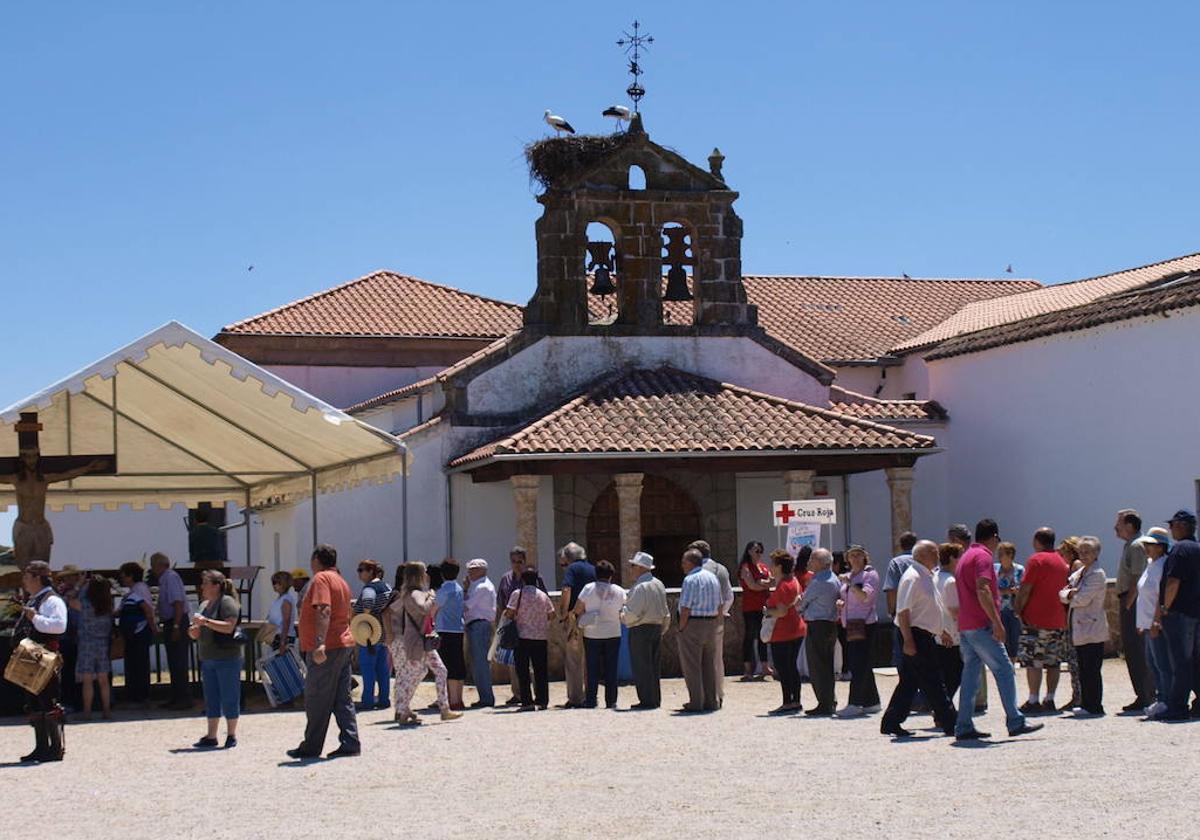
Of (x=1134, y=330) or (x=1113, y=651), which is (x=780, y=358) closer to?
(x=1134, y=330)

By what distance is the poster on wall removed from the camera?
63.9 feet

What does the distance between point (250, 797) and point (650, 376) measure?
15.8m

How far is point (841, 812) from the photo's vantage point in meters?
9.71

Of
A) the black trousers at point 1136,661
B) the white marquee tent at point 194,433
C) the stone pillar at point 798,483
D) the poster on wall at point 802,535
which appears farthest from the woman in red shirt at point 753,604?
the black trousers at point 1136,661

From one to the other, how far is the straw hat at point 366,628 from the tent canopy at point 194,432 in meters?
2.56

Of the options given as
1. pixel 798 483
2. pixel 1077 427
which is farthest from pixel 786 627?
pixel 1077 427

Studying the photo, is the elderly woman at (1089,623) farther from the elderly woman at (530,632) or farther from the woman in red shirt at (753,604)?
the woman in red shirt at (753,604)

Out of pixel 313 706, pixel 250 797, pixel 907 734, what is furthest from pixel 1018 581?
pixel 250 797

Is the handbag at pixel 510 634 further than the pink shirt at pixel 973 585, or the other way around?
the handbag at pixel 510 634

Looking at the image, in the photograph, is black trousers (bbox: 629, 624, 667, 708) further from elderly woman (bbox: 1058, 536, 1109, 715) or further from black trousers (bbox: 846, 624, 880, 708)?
elderly woman (bbox: 1058, 536, 1109, 715)

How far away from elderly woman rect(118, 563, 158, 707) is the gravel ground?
2047 mm

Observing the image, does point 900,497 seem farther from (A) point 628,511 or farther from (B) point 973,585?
(B) point 973,585

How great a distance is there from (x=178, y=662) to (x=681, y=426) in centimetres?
930

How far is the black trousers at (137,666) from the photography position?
17.1 meters
